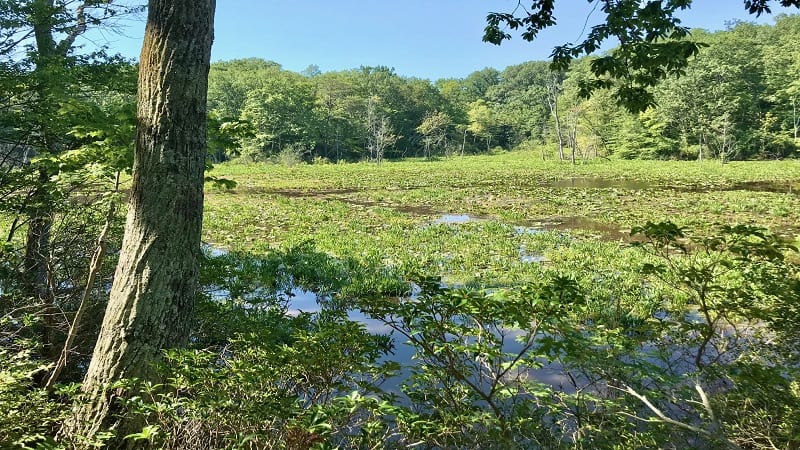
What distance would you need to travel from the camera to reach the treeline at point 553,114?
40.5 metres

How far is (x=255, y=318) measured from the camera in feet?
17.9

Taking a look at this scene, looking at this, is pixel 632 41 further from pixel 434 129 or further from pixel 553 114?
pixel 434 129

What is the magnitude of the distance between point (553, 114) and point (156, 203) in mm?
46696

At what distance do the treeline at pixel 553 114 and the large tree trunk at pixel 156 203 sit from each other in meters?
30.5

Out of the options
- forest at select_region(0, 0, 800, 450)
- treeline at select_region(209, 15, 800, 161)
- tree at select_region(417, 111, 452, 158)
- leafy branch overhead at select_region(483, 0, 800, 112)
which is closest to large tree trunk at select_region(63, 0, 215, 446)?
forest at select_region(0, 0, 800, 450)

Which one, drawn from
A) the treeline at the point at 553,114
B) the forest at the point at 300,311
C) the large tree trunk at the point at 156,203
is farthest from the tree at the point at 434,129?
the large tree trunk at the point at 156,203

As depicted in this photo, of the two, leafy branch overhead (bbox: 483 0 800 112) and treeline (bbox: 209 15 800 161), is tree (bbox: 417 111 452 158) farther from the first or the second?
leafy branch overhead (bbox: 483 0 800 112)

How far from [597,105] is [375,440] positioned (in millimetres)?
53763

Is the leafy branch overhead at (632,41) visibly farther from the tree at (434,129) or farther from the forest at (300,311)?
the tree at (434,129)

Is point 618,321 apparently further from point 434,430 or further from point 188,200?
point 188,200

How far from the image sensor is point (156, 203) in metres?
2.78

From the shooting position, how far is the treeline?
4053cm

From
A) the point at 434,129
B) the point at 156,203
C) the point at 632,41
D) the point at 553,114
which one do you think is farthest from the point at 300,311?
the point at 434,129

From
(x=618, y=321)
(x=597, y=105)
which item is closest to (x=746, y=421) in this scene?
(x=618, y=321)
